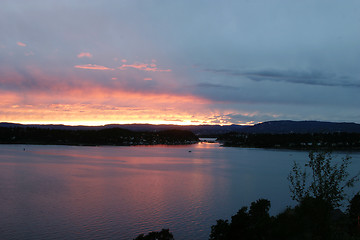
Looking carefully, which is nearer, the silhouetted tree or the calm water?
the silhouetted tree

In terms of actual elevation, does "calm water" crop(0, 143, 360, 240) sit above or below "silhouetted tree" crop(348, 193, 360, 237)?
below

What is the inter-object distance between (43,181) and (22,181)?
2.99 m

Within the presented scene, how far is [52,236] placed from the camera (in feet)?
74.7

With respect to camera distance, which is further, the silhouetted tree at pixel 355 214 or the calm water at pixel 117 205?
the calm water at pixel 117 205

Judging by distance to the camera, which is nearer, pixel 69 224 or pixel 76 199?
pixel 69 224

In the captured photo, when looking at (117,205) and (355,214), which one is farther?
(117,205)

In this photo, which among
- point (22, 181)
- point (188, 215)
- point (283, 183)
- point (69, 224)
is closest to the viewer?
point (69, 224)

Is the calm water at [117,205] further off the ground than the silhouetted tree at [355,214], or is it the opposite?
the silhouetted tree at [355,214]

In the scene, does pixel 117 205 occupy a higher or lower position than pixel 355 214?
lower

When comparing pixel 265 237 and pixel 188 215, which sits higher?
pixel 265 237

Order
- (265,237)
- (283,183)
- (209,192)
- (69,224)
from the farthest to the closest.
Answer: (283,183) < (209,192) < (69,224) < (265,237)

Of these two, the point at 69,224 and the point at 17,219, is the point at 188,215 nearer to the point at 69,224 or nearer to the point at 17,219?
the point at 69,224

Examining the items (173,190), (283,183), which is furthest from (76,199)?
(283,183)

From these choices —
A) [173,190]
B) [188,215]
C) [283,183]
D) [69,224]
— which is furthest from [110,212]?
[283,183]
